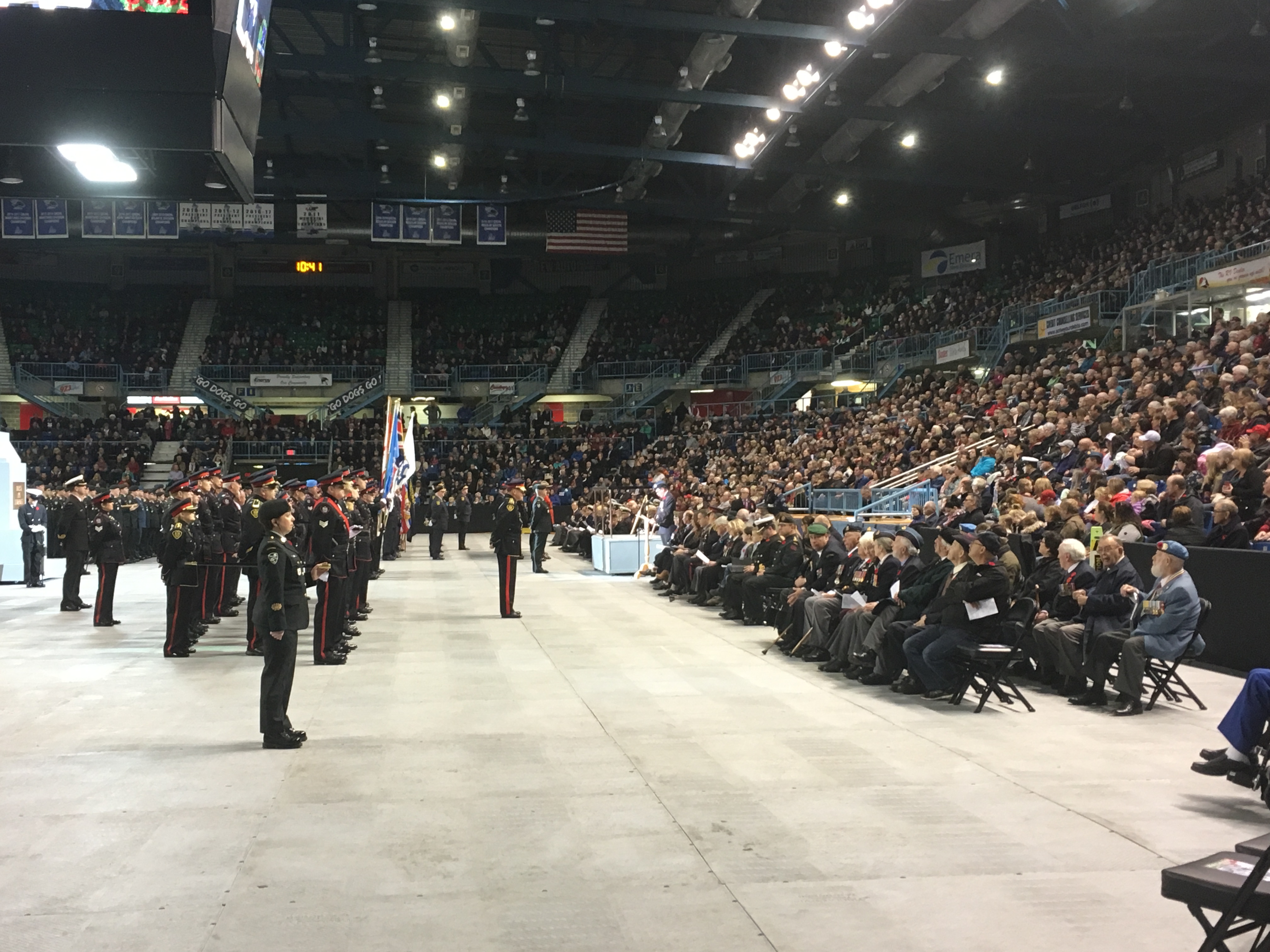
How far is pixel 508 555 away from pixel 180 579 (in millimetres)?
4443

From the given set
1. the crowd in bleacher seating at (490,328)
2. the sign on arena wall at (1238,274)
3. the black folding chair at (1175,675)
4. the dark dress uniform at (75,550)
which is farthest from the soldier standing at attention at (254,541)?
the crowd in bleacher seating at (490,328)

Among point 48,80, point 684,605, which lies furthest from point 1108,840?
point 684,605

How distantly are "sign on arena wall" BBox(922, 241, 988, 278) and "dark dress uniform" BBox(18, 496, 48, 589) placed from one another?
29.3 metres

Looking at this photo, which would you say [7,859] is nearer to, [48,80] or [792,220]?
[48,80]

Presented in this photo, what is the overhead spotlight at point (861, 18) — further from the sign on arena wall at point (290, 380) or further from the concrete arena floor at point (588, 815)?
the sign on arena wall at point (290, 380)

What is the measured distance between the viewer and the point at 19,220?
103 feet

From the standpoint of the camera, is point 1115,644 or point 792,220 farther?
point 792,220

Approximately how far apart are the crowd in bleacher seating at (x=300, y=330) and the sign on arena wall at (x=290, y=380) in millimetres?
403

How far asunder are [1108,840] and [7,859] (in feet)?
17.2

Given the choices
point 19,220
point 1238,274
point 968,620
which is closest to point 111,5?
point 968,620

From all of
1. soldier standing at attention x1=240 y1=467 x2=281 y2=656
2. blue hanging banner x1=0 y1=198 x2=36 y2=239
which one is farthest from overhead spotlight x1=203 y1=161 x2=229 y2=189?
blue hanging banner x1=0 y1=198 x2=36 y2=239

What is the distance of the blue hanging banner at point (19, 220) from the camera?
31.3 m

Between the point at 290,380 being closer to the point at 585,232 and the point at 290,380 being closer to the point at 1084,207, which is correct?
the point at 585,232

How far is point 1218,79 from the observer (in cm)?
2427
